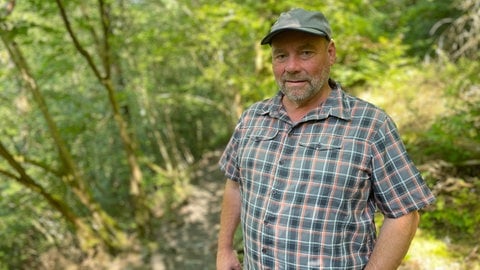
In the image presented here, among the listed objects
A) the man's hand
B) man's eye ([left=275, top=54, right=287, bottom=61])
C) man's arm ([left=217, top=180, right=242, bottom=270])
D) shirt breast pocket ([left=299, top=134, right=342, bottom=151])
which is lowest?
the man's hand

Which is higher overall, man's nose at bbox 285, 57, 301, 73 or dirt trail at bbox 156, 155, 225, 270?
man's nose at bbox 285, 57, 301, 73

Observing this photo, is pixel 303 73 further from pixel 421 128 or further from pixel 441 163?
pixel 421 128

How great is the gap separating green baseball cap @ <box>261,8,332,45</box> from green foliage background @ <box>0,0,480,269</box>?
9.60 ft

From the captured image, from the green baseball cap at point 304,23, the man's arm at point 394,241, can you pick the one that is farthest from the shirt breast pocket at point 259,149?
the man's arm at point 394,241

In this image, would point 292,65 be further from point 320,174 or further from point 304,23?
point 320,174

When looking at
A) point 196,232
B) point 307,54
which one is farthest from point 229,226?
point 196,232

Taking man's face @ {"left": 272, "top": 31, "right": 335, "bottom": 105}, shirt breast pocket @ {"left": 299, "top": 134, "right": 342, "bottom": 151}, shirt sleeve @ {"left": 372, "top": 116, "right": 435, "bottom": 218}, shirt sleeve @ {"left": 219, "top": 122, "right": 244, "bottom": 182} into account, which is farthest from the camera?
shirt sleeve @ {"left": 219, "top": 122, "right": 244, "bottom": 182}

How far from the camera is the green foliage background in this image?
4750 millimetres

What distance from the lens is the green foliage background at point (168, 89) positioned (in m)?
4.75

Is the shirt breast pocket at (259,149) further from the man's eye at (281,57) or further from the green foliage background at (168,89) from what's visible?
the green foliage background at (168,89)

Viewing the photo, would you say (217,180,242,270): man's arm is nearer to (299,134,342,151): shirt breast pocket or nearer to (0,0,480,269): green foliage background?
(299,134,342,151): shirt breast pocket

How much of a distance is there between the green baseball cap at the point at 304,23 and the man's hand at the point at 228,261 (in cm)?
130

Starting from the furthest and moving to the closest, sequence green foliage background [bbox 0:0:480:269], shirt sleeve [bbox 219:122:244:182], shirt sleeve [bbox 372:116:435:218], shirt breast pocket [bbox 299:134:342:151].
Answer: green foliage background [bbox 0:0:480:269], shirt sleeve [bbox 219:122:244:182], shirt breast pocket [bbox 299:134:342:151], shirt sleeve [bbox 372:116:435:218]

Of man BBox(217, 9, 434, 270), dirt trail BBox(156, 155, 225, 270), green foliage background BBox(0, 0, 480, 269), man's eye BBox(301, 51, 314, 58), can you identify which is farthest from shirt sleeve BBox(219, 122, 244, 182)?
dirt trail BBox(156, 155, 225, 270)
